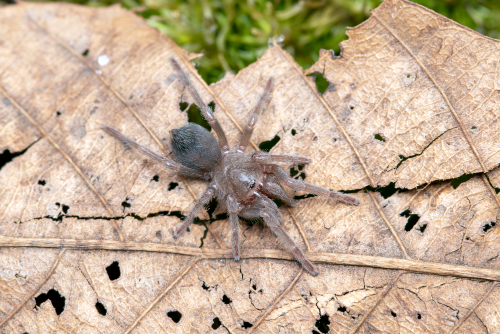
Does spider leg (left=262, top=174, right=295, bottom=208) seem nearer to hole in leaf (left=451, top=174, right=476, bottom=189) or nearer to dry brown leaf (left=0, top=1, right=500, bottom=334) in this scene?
dry brown leaf (left=0, top=1, right=500, bottom=334)

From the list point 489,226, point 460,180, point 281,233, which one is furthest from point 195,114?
point 489,226

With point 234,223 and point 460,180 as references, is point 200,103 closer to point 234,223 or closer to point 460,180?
point 234,223

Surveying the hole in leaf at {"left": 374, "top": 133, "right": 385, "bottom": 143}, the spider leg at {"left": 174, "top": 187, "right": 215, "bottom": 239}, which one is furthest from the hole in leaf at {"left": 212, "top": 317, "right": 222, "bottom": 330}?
the hole in leaf at {"left": 374, "top": 133, "right": 385, "bottom": 143}

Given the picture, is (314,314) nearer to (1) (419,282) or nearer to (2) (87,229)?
(1) (419,282)

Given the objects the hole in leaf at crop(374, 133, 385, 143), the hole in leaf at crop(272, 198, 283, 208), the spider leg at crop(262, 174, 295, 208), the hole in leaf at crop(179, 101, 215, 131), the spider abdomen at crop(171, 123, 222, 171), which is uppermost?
the hole in leaf at crop(374, 133, 385, 143)

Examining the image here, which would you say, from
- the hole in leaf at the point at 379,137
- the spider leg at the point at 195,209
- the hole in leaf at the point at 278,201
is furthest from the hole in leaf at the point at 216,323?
the hole in leaf at the point at 379,137
